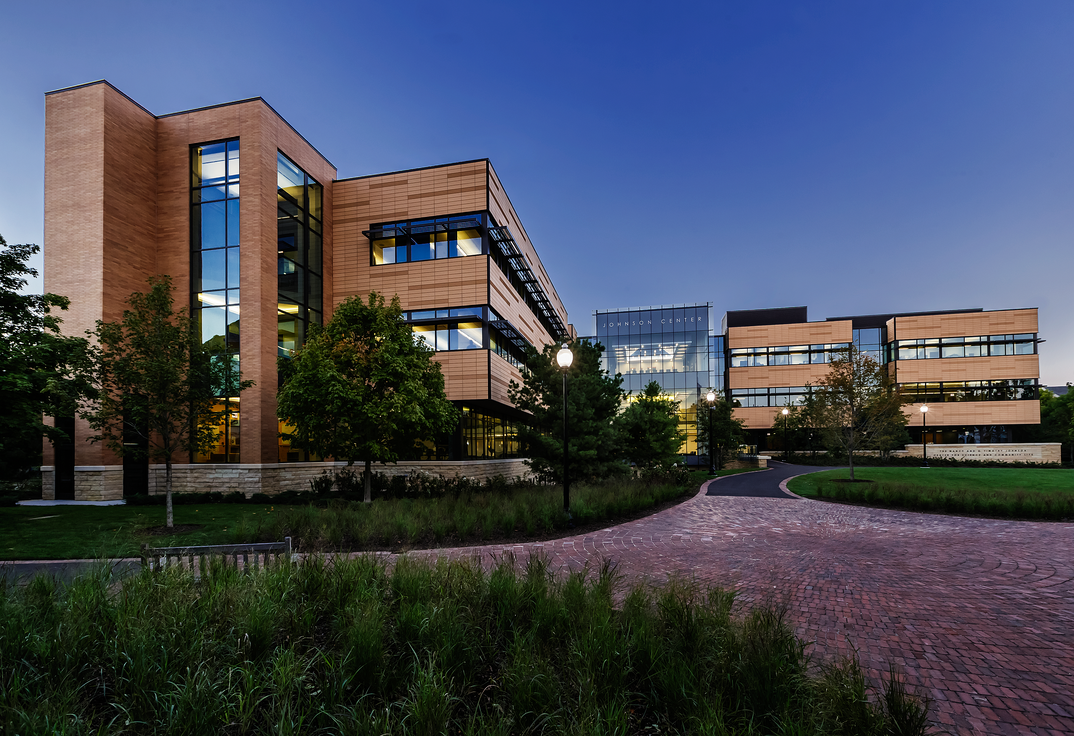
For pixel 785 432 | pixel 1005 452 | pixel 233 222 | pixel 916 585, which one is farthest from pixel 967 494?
pixel 1005 452

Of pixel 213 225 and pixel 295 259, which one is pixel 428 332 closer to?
pixel 295 259

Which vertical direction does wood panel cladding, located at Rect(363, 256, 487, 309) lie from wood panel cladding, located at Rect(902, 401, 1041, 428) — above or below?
above

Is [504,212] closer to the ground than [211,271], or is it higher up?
higher up

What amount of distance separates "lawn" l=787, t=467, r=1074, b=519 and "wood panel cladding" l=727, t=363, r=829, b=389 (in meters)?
33.3

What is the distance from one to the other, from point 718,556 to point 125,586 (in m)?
9.79

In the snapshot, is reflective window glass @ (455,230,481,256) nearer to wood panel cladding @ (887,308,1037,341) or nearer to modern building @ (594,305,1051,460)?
modern building @ (594,305,1051,460)

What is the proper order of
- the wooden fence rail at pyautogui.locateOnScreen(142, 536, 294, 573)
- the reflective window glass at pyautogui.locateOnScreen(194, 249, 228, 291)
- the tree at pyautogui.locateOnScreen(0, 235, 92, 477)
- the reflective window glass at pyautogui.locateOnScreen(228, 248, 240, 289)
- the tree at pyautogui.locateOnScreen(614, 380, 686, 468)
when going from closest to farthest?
the wooden fence rail at pyautogui.locateOnScreen(142, 536, 294, 573), the tree at pyautogui.locateOnScreen(0, 235, 92, 477), the reflective window glass at pyautogui.locateOnScreen(228, 248, 240, 289), the reflective window glass at pyautogui.locateOnScreen(194, 249, 228, 291), the tree at pyautogui.locateOnScreen(614, 380, 686, 468)

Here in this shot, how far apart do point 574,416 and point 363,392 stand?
8655 mm

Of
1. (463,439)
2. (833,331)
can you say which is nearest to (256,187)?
(463,439)

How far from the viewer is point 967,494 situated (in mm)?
16203

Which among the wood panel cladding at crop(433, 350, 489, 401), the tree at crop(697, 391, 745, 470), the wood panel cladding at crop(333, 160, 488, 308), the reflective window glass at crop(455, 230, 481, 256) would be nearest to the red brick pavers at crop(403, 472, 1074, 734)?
the wood panel cladding at crop(433, 350, 489, 401)

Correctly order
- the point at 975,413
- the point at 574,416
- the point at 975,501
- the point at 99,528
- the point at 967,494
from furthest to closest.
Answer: the point at 975,413 < the point at 574,416 < the point at 967,494 < the point at 975,501 < the point at 99,528

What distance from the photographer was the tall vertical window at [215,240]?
76.8 ft

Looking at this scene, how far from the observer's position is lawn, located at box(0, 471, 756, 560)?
10914 millimetres
